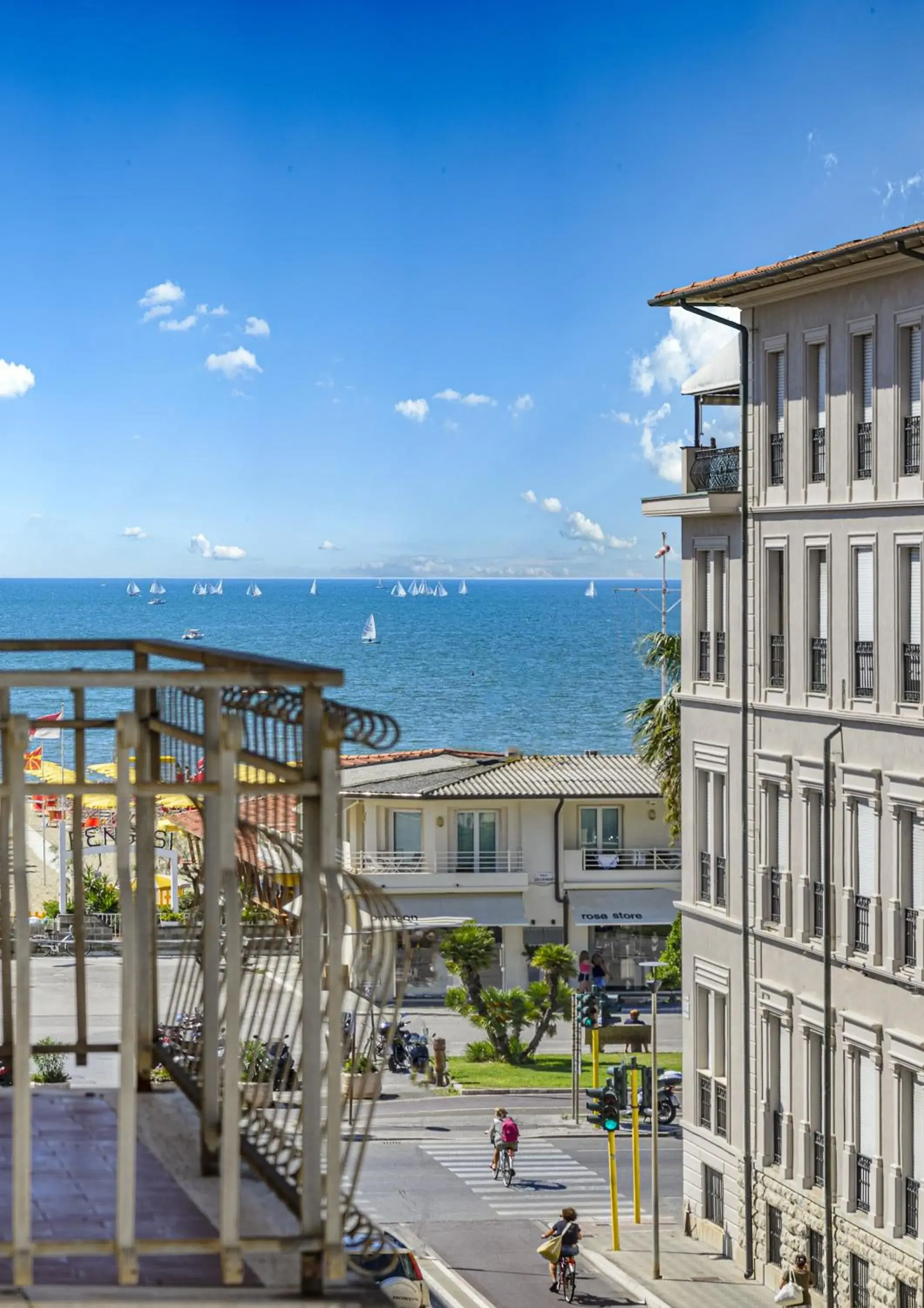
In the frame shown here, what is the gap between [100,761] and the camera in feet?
418

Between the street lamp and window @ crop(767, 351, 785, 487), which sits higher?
window @ crop(767, 351, 785, 487)

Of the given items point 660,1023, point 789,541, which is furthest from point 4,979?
point 660,1023

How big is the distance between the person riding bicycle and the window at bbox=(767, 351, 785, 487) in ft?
34.8

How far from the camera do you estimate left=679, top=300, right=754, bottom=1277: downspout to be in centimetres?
3120

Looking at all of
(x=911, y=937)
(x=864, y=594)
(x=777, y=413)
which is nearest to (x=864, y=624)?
(x=864, y=594)

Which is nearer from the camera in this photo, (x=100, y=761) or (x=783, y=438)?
(x=783, y=438)

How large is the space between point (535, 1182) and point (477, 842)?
921 inches

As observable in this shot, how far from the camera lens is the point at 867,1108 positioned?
27922 millimetres

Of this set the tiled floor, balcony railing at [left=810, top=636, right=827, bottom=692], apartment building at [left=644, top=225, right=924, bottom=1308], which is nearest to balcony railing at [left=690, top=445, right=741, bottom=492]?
apartment building at [left=644, top=225, right=924, bottom=1308]

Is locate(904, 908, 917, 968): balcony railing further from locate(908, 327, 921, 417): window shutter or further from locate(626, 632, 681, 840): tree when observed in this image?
locate(626, 632, 681, 840): tree

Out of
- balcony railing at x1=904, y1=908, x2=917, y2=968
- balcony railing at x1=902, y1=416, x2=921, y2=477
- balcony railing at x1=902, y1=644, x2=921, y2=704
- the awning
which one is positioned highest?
balcony railing at x1=902, y1=416, x2=921, y2=477

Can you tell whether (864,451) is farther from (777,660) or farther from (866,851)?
(866,851)

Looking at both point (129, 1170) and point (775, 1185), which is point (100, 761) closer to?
point (775, 1185)

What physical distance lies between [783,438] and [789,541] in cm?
148
